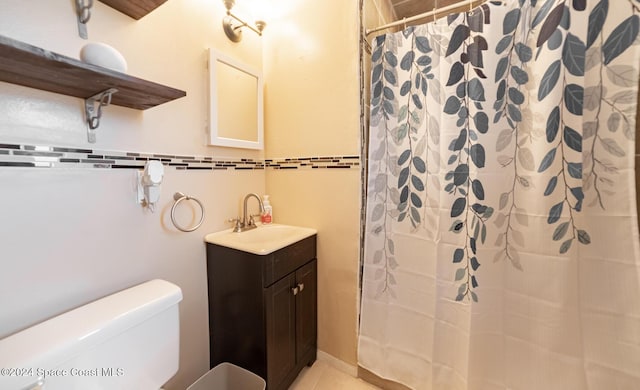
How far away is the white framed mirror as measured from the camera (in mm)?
1305

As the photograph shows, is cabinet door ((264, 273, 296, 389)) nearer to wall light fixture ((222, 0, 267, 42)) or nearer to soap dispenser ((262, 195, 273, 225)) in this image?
soap dispenser ((262, 195, 273, 225))

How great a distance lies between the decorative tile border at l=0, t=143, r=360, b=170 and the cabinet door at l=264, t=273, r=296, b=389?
2.31 ft

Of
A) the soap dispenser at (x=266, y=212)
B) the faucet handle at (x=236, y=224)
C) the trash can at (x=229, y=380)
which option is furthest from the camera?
the soap dispenser at (x=266, y=212)

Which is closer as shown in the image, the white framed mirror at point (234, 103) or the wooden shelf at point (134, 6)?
the wooden shelf at point (134, 6)

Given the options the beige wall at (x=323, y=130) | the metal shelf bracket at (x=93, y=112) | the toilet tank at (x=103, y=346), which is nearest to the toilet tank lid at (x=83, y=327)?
the toilet tank at (x=103, y=346)

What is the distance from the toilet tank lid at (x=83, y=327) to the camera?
0.63 meters

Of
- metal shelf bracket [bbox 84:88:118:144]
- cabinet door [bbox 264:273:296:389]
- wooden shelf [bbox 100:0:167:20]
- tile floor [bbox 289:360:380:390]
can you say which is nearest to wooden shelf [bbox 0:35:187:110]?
metal shelf bracket [bbox 84:88:118:144]

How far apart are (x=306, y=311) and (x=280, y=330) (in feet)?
0.77

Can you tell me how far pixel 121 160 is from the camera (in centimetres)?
99

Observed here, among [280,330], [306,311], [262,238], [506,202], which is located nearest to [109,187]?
[262,238]

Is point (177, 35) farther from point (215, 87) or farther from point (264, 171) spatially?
point (264, 171)

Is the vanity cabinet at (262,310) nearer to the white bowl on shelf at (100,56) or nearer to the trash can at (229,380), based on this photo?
the trash can at (229,380)

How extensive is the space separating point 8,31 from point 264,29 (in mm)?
1225

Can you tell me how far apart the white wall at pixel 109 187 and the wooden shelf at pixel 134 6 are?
0.03 metres
